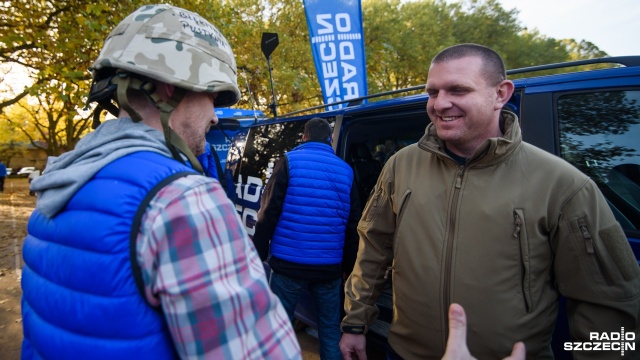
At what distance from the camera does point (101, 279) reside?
31.6 inches

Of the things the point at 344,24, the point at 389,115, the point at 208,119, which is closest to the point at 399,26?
the point at 344,24

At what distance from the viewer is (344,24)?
19.3 feet

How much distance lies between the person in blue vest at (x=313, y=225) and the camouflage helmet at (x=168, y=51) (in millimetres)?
1653

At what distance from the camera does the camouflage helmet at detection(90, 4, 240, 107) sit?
1.03 m

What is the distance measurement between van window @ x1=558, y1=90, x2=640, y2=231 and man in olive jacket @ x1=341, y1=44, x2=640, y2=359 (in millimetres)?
551

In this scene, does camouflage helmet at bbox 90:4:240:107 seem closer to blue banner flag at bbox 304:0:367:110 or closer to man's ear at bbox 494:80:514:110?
man's ear at bbox 494:80:514:110

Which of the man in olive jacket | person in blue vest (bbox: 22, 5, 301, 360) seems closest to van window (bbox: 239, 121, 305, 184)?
the man in olive jacket

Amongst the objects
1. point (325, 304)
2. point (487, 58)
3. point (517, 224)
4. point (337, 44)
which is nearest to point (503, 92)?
point (487, 58)

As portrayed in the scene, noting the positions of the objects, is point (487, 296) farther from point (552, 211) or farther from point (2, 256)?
point (2, 256)

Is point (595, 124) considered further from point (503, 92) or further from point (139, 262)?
point (139, 262)

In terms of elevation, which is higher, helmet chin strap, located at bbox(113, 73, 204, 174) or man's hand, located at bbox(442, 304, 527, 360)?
helmet chin strap, located at bbox(113, 73, 204, 174)

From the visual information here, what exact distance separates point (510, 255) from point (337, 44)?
512 centimetres

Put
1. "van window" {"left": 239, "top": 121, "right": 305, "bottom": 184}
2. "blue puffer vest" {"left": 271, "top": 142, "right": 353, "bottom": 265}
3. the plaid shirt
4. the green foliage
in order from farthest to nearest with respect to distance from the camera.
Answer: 1. the green foliage
2. "van window" {"left": 239, "top": 121, "right": 305, "bottom": 184}
3. "blue puffer vest" {"left": 271, "top": 142, "right": 353, "bottom": 265}
4. the plaid shirt

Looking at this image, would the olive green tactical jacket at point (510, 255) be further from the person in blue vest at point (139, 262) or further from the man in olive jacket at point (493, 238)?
the person in blue vest at point (139, 262)
